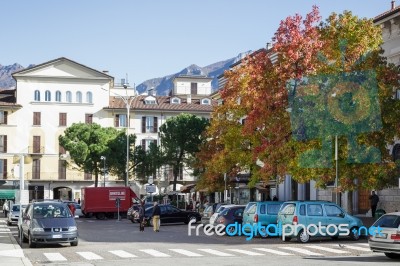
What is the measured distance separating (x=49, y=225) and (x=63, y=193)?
67.4m

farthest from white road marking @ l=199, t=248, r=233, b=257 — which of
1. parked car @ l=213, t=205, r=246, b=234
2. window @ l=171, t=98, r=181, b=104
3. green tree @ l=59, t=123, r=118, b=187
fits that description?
window @ l=171, t=98, r=181, b=104

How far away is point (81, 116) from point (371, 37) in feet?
202

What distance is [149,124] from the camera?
95875mm

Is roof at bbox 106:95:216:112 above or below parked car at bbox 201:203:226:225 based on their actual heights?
above

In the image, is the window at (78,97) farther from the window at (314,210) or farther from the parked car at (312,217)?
the window at (314,210)

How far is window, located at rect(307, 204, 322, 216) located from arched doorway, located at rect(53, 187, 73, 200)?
220ft

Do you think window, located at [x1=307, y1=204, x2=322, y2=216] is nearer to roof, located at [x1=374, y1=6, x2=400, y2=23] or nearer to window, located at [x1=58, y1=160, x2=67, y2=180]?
roof, located at [x1=374, y1=6, x2=400, y2=23]

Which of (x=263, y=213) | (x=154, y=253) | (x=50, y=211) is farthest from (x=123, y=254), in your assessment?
(x=263, y=213)

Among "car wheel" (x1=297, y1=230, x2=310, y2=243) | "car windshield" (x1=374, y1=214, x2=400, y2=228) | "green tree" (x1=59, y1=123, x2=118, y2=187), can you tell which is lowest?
"car wheel" (x1=297, y1=230, x2=310, y2=243)

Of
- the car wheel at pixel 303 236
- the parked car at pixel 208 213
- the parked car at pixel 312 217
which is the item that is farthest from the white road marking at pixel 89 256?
the parked car at pixel 208 213

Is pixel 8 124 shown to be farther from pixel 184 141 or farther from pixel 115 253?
pixel 115 253

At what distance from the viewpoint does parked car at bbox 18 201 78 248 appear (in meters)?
27.6

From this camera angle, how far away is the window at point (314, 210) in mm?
29062

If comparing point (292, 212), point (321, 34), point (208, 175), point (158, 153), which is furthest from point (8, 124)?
point (292, 212)
